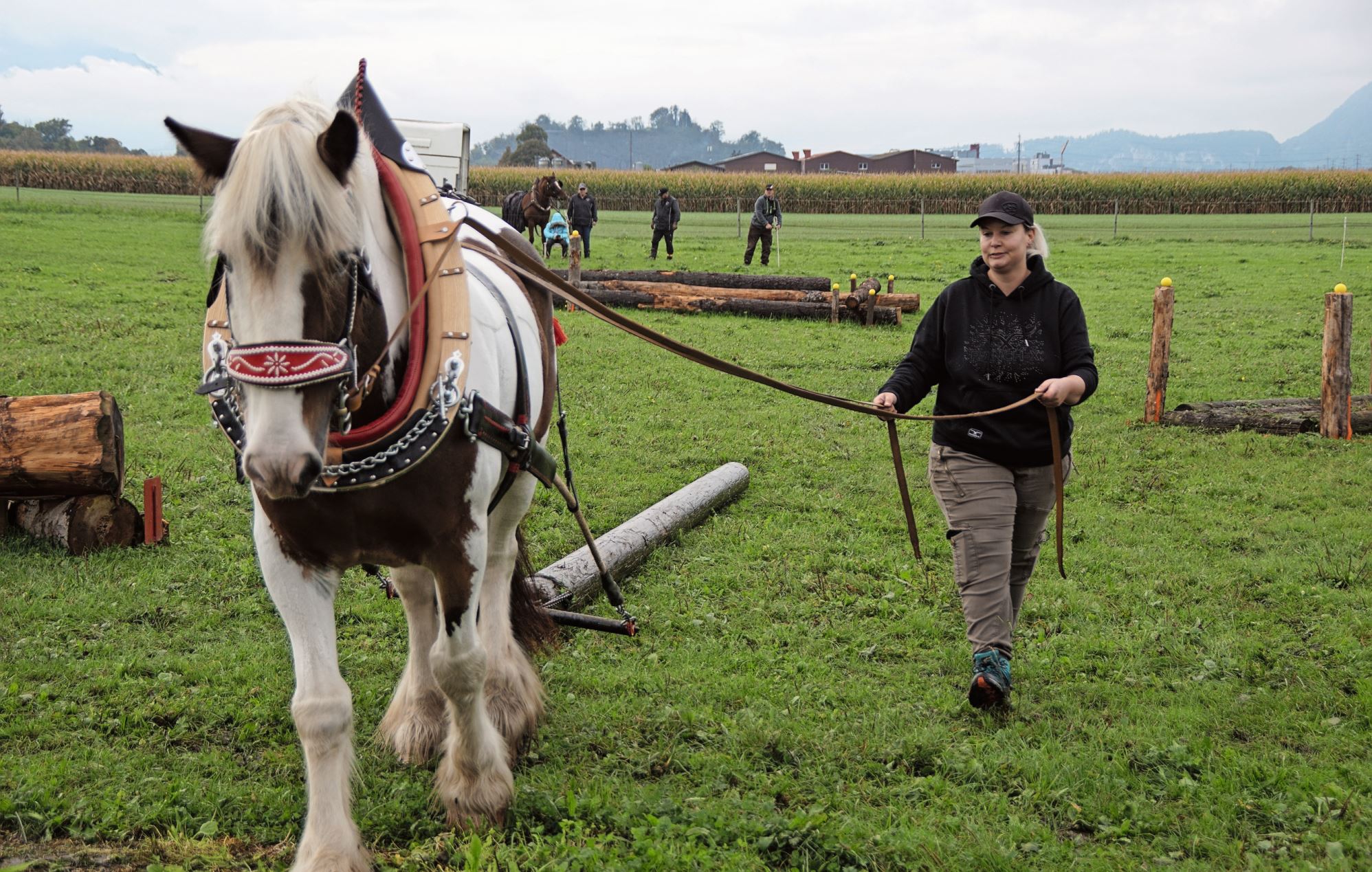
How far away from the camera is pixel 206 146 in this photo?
2541 mm

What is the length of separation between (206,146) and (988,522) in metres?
3.04

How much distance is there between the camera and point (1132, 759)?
3.84m

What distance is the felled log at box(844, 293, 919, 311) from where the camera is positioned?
1525 cm

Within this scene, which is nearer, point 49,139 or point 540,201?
point 540,201

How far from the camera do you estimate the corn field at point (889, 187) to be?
39688 millimetres

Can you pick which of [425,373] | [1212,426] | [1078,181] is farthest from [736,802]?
[1078,181]

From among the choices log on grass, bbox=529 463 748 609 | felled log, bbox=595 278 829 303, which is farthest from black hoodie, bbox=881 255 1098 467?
felled log, bbox=595 278 829 303

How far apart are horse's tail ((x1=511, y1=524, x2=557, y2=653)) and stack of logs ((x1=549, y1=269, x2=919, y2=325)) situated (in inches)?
445

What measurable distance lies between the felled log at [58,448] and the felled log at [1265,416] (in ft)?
27.3

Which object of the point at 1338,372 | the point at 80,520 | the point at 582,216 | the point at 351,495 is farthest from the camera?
the point at 582,216

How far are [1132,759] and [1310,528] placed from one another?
3.65 m

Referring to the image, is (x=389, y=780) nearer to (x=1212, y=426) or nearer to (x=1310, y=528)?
(x=1310, y=528)

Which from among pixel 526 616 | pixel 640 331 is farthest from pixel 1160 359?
pixel 526 616

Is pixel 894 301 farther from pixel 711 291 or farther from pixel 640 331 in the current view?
pixel 640 331
